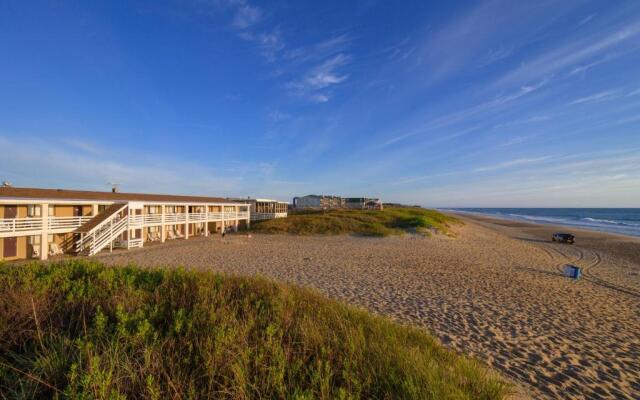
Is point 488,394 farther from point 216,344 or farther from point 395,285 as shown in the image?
point 395,285

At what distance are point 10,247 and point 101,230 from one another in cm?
408

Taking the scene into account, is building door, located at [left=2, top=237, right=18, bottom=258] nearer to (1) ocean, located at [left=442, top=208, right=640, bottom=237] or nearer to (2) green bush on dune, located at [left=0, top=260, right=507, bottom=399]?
(2) green bush on dune, located at [left=0, top=260, right=507, bottom=399]

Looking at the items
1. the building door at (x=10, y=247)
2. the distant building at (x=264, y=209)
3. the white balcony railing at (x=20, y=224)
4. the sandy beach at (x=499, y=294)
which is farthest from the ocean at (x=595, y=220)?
the building door at (x=10, y=247)

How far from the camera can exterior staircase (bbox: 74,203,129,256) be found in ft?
55.4

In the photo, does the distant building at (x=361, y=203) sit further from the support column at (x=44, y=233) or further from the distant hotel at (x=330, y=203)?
the support column at (x=44, y=233)

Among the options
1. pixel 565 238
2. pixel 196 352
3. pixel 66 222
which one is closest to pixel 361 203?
pixel 565 238

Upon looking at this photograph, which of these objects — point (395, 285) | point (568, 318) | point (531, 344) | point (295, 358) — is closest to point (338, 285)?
point (395, 285)

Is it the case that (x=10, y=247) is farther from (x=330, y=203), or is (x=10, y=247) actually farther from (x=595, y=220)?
(x=595, y=220)

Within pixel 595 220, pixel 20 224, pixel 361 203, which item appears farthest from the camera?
pixel 361 203

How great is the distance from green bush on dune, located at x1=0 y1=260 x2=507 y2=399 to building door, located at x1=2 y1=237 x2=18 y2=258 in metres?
15.4

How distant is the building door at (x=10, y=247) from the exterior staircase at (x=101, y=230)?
8.53 feet

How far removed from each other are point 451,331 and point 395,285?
177 inches

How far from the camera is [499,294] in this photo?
11.0 meters

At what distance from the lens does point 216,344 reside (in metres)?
3.17
